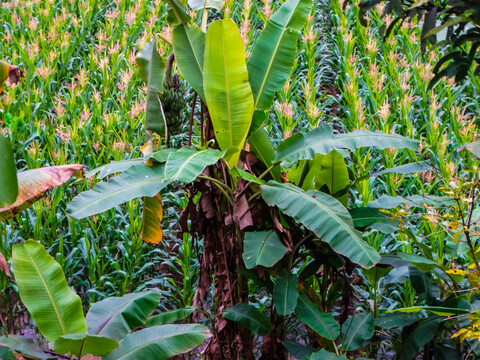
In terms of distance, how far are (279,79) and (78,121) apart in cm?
263

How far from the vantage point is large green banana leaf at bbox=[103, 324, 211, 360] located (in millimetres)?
2518

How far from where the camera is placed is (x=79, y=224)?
3.98m

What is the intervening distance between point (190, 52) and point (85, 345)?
1.67 meters

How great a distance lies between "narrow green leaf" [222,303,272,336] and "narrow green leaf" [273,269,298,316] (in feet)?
0.55

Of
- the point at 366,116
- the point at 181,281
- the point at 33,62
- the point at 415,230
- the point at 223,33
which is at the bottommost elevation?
the point at 181,281

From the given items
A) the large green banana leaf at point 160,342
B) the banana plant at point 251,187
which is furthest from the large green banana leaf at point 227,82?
the large green banana leaf at point 160,342

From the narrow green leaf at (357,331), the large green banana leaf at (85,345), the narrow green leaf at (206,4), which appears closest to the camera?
the large green banana leaf at (85,345)

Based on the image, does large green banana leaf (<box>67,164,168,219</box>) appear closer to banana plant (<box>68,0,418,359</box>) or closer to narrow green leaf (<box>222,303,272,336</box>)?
banana plant (<box>68,0,418,359</box>)

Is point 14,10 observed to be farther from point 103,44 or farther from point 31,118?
point 31,118

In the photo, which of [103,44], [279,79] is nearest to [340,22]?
[103,44]

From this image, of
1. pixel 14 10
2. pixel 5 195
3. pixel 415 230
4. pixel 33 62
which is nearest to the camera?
pixel 5 195

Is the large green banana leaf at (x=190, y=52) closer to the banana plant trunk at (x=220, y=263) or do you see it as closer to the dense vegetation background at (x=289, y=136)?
the banana plant trunk at (x=220, y=263)

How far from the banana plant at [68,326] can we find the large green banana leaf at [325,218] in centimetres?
69

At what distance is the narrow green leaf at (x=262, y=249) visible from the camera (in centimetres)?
261
